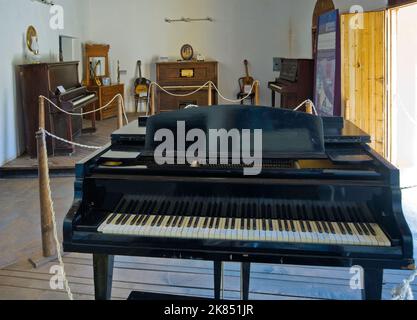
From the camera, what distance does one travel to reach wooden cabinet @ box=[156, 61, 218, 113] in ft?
31.2

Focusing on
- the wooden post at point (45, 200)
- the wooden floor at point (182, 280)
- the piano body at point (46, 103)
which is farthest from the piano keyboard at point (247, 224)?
the piano body at point (46, 103)

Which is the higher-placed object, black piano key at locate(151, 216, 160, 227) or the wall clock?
the wall clock

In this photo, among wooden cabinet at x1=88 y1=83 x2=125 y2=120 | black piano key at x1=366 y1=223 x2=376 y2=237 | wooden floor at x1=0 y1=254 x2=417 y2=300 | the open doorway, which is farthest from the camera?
wooden cabinet at x1=88 y1=83 x2=125 y2=120

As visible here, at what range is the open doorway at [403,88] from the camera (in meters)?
5.31

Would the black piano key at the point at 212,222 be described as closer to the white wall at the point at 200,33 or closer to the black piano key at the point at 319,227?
the black piano key at the point at 319,227

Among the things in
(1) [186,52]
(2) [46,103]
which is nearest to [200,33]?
(1) [186,52]

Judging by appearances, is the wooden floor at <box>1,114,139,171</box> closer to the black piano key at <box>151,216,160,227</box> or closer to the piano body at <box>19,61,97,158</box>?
the piano body at <box>19,61,97,158</box>

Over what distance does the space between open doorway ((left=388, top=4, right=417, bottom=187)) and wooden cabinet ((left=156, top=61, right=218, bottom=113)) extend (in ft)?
15.8

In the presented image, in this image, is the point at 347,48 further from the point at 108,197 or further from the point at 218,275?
the point at 108,197

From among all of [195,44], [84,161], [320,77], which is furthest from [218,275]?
[195,44]

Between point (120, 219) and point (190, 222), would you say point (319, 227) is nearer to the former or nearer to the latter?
point (190, 222)

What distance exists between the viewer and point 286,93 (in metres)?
7.29

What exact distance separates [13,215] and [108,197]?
2708 mm

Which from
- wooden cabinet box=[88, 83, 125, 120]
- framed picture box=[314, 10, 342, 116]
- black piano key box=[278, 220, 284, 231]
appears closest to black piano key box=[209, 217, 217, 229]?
black piano key box=[278, 220, 284, 231]
